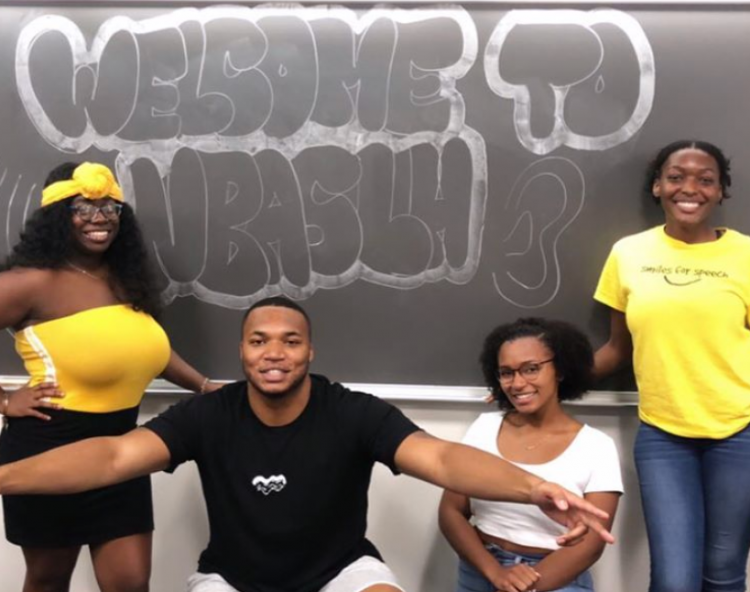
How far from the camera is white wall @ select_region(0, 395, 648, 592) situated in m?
2.28

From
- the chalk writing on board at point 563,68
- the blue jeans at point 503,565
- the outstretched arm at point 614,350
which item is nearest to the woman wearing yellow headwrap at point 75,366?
the blue jeans at point 503,565

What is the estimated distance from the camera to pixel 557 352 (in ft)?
6.53

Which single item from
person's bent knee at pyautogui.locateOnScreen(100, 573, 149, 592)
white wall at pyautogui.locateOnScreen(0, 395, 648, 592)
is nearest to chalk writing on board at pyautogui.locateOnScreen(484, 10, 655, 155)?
white wall at pyautogui.locateOnScreen(0, 395, 648, 592)

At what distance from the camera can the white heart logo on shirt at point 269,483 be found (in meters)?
1.71

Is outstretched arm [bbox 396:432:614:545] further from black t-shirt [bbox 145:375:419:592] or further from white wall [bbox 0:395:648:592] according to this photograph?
white wall [bbox 0:395:648:592]

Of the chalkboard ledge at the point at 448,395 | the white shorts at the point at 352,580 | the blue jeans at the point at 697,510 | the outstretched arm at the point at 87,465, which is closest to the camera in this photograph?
the outstretched arm at the point at 87,465

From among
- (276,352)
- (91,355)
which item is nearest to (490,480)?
(276,352)

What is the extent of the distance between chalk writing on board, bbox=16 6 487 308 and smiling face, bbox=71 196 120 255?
333mm

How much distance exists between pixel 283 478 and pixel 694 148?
138cm

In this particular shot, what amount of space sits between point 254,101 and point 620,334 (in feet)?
4.17

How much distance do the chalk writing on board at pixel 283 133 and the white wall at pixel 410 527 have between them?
0.49 metres

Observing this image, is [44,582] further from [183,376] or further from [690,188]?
[690,188]

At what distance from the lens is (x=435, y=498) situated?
7.66 feet

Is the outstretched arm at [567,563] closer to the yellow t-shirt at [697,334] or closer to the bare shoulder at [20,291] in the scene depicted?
the yellow t-shirt at [697,334]
